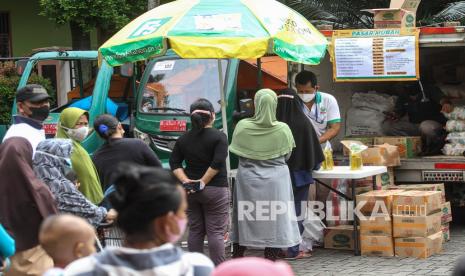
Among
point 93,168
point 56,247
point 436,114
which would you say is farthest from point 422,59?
point 56,247

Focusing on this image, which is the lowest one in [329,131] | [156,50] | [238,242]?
[238,242]

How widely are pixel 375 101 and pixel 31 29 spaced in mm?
13383

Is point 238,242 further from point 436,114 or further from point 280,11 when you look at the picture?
point 436,114

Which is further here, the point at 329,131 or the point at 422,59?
the point at 422,59

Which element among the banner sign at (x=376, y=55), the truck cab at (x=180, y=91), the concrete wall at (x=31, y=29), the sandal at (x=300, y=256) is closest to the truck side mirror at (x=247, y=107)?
the truck cab at (x=180, y=91)

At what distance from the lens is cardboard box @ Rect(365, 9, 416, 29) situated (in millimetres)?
10664

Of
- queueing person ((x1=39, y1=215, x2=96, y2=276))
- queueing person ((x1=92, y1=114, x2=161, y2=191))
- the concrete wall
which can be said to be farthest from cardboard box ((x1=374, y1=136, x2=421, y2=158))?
the concrete wall

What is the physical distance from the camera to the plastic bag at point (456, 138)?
34.5 ft

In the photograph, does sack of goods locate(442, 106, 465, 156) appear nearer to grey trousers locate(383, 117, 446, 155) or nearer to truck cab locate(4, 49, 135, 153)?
grey trousers locate(383, 117, 446, 155)

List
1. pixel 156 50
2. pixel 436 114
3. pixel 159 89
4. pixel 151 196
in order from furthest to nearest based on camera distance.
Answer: pixel 159 89 → pixel 436 114 → pixel 156 50 → pixel 151 196

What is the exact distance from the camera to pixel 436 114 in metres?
11.3

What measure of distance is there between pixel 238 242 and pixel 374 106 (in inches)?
131

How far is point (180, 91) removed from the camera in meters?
11.9

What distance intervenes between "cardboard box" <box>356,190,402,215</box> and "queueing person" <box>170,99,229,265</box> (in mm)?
1760
